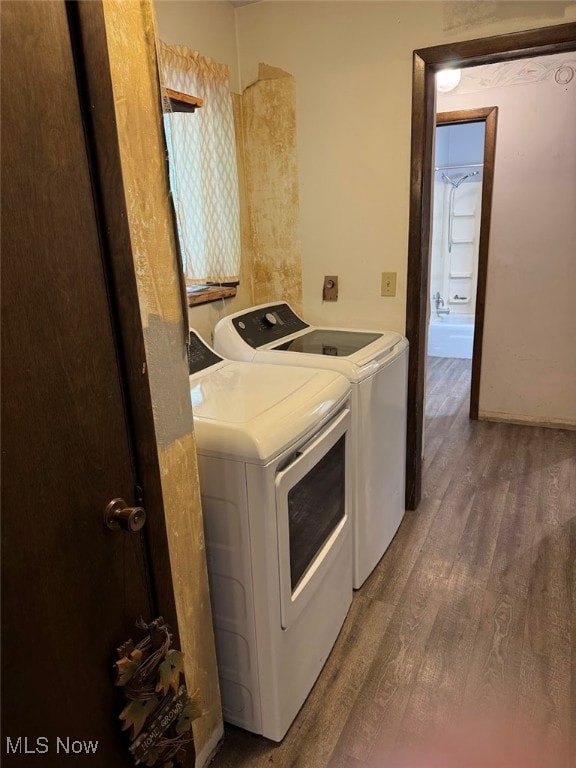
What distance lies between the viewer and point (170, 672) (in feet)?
3.29

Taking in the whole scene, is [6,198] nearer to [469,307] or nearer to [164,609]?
[164,609]

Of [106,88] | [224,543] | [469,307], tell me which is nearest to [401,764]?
[224,543]

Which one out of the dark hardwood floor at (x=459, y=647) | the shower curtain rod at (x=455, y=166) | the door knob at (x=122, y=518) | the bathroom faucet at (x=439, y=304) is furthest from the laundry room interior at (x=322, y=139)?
the bathroom faucet at (x=439, y=304)

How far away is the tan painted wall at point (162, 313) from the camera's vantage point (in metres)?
0.90

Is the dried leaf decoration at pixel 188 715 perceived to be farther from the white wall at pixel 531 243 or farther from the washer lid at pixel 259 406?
the white wall at pixel 531 243

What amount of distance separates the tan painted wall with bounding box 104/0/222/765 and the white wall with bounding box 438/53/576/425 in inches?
119

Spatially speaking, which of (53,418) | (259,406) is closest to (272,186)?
(259,406)

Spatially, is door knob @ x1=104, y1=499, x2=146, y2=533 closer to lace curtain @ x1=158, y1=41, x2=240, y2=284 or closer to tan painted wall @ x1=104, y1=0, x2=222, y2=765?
tan painted wall @ x1=104, y1=0, x2=222, y2=765

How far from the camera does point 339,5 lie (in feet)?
6.89

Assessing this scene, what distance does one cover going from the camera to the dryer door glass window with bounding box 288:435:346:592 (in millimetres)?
1356

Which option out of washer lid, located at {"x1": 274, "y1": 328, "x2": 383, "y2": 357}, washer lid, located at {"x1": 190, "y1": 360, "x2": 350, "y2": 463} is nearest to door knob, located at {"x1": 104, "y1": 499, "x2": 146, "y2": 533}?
washer lid, located at {"x1": 190, "y1": 360, "x2": 350, "y2": 463}

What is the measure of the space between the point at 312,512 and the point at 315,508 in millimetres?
21

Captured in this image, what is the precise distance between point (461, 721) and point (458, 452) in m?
1.93

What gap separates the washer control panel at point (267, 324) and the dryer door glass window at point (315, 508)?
2.21 ft
